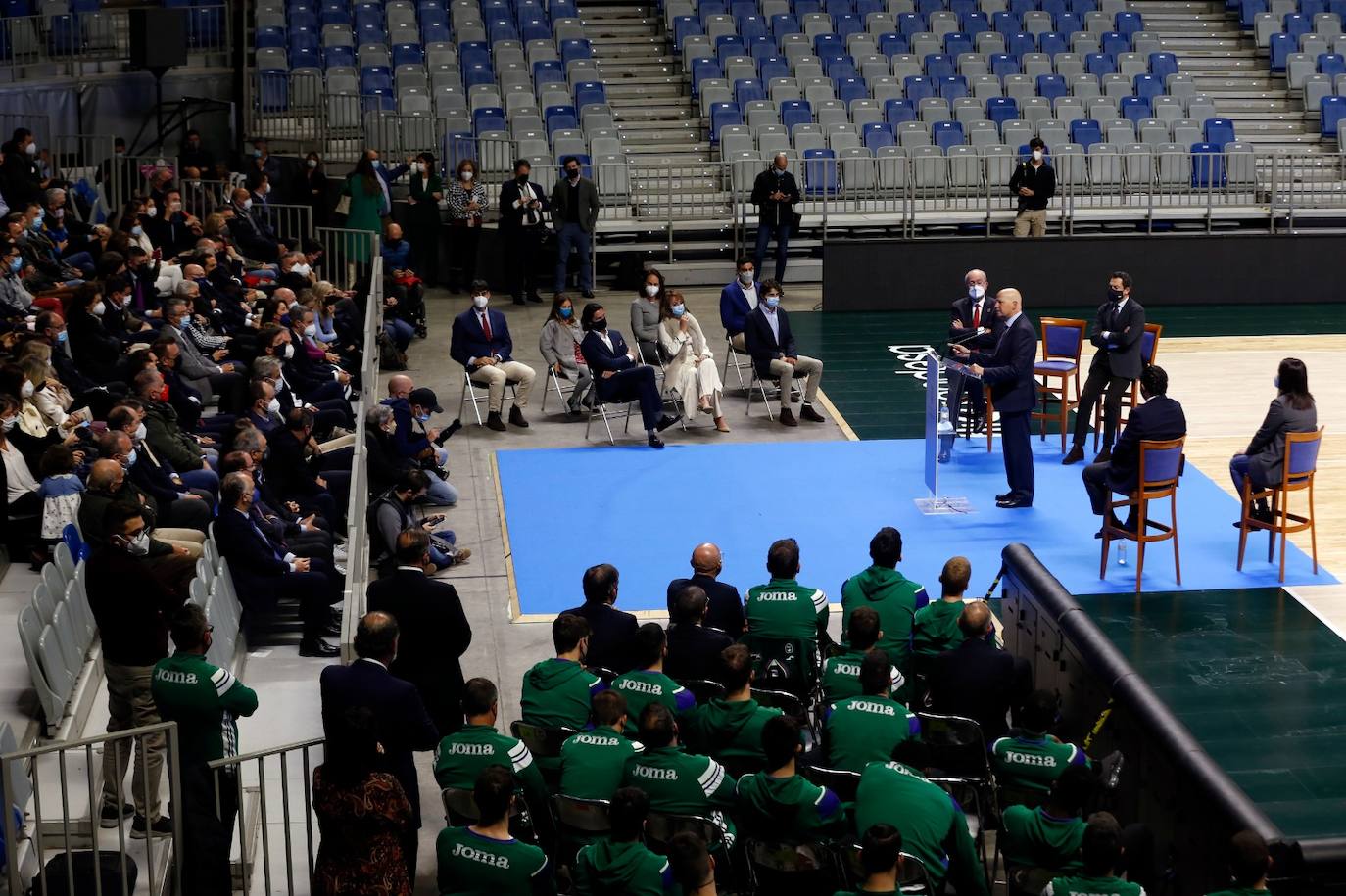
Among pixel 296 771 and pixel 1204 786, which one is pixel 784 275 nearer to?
pixel 296 771

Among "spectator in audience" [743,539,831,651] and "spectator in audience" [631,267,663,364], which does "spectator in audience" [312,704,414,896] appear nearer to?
"spectator in audience" [743,539,831,651]

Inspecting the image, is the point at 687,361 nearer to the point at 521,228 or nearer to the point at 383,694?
the point at 521,228

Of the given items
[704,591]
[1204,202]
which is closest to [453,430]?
[704,591]

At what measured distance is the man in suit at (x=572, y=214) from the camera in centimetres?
1991

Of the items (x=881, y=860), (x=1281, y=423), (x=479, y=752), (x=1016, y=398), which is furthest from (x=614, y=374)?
(x=881, y=860)

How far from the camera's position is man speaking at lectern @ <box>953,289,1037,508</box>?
1286cm

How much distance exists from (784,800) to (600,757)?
2.63 ft

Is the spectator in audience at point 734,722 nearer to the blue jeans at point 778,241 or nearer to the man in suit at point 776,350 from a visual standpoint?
the man in suit at point 776,350

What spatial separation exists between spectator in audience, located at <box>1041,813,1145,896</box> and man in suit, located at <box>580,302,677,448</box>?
29.5 ft

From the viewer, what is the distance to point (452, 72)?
22.9 metres

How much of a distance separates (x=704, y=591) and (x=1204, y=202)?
16.3 metres

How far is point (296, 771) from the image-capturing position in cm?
841

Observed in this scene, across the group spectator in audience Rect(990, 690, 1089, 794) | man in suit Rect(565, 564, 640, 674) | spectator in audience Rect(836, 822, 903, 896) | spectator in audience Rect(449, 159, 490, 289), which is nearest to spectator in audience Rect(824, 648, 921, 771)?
spectator in audience Rect(990, 690, 1089, 794)

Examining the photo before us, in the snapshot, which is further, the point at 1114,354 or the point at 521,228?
the point at 521,228
